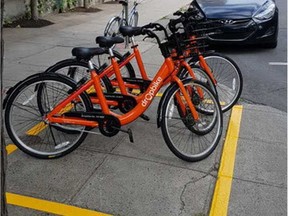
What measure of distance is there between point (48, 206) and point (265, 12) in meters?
6.64

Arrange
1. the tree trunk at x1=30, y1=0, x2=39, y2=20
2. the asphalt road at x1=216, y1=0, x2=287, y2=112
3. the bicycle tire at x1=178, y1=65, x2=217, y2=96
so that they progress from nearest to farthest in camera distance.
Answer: the bicycle tire at x1=178, y1=65, x2=217, y2=96 < the asphalt road at x1=216, y1=0, x2=287, y2=112 < the tree trunk at x1=30, y1=0, x2=39, y2=20

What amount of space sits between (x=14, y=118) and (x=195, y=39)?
210 cm

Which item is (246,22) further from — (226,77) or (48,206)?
(48,206)

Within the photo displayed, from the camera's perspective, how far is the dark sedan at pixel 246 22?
7.88m

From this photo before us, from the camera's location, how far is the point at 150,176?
3.40 metres

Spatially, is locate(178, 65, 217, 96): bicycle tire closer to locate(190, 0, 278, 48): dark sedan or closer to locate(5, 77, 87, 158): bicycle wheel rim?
locate(5, 77, 87, 158): bicycle wheel rim

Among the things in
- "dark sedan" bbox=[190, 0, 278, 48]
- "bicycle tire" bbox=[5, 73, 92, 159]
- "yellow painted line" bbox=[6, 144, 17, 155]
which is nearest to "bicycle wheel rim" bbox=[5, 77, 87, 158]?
"bicycle tire" bbox=[5, 73, 92, 159]

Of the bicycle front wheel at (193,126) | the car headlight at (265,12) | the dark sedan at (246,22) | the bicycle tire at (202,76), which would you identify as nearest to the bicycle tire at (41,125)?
the bicycle front wheel at (193,126)


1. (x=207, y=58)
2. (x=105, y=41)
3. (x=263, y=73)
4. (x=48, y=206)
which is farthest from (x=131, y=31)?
(x=263, y=73)

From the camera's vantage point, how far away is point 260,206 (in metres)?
3.04

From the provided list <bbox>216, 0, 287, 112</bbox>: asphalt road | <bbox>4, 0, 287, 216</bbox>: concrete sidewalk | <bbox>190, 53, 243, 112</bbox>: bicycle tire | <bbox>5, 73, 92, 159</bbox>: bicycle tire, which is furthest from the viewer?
<bbox>216, 0, 287, 112</bbox>: asphalt road

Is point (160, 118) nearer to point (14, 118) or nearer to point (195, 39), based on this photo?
point (195, 39)

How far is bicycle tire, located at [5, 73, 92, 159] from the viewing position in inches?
137

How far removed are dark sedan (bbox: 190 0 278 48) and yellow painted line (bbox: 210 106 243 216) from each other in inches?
140
